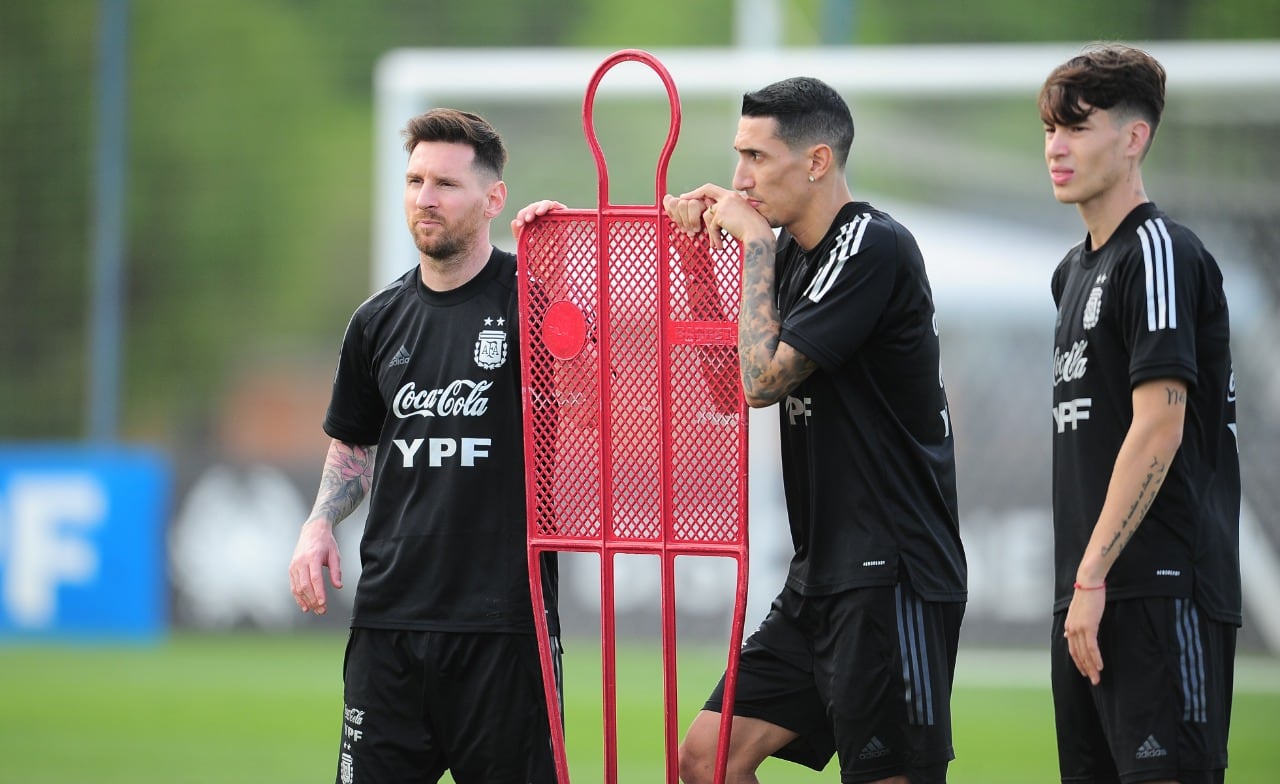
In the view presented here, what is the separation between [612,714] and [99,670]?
28.7 ft

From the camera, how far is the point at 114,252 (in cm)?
1549

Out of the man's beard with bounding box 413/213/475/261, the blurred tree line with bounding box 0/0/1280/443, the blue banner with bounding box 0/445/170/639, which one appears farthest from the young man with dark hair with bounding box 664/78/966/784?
the blurred tree line with bounding box 0/0/1280/443

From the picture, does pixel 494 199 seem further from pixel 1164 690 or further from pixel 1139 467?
pixel 1164 690

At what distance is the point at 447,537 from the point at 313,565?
1.25 feet

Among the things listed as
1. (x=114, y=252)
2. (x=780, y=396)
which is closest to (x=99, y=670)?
(x=114, y=252)

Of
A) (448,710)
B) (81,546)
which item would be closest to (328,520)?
(448,710)

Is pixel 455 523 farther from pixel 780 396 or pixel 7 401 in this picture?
pixel 7 401

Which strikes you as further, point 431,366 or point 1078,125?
point 431,366

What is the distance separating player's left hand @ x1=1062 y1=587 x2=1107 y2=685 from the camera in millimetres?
3914

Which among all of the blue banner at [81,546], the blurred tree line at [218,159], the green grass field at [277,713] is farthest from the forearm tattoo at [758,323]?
Answer: the blurred tree line at [218,159]

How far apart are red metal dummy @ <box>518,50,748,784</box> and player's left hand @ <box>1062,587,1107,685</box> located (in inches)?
32.1

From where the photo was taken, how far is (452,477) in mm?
4512

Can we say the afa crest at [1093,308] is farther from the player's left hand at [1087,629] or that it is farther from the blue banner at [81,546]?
the blue banner at [81,546]

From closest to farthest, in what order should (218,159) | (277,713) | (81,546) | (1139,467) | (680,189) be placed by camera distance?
1. (1139,467)
2. (277,713)
3. (680,189)
4. (81,546)
5. (218,159)
